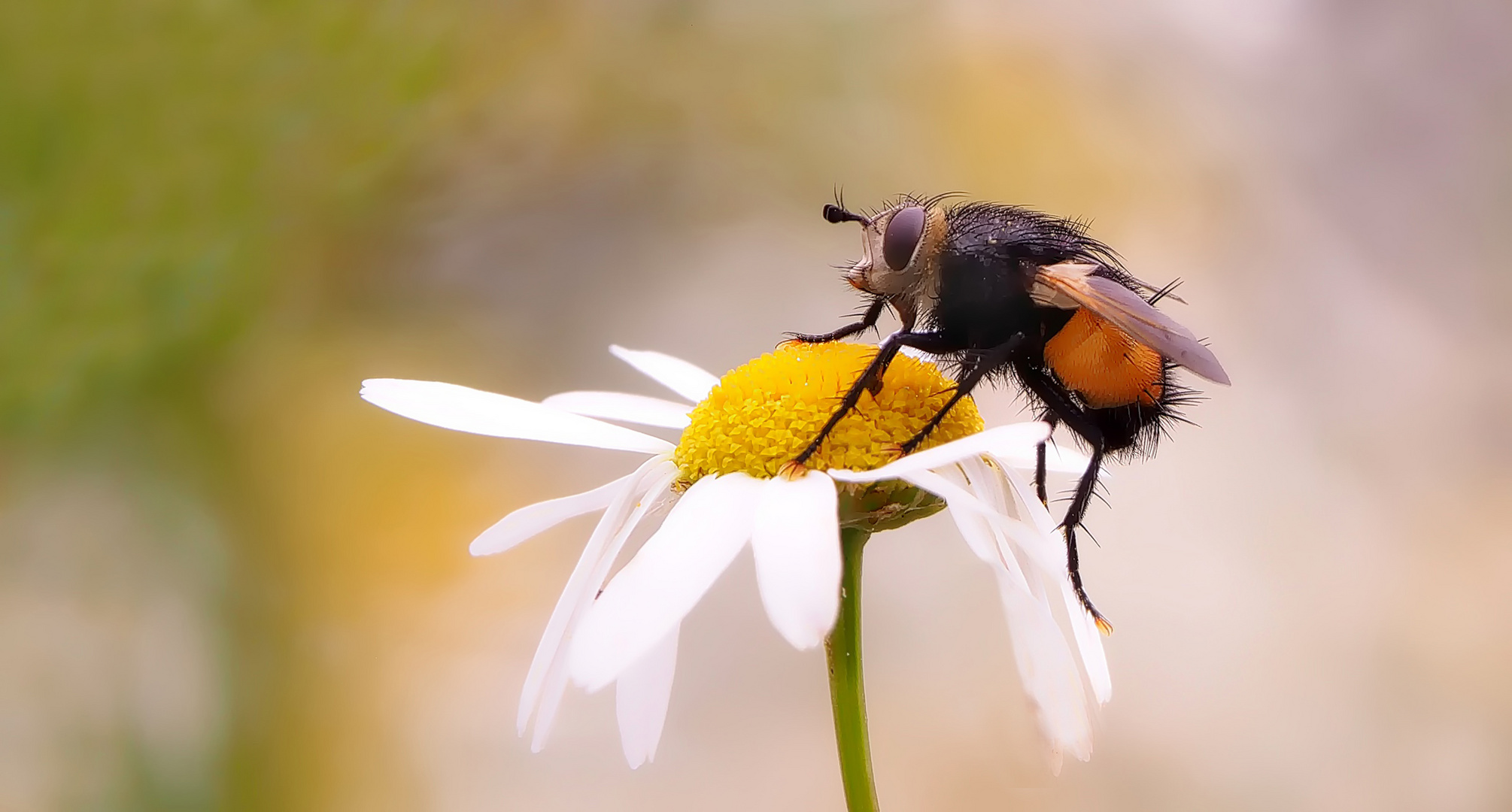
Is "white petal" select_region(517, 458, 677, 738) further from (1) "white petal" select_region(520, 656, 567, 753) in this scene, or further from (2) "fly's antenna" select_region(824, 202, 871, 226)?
(2) "fly's antenna" select_region(824, 202, 871, 226)

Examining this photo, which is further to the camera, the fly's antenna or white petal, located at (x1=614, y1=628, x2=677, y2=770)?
the fly's antenna

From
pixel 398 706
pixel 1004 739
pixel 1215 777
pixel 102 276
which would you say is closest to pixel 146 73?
pixel 102 276

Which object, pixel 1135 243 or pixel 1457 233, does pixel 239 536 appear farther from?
pixel 1457 233

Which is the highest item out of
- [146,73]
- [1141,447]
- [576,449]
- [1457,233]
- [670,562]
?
[146,73]

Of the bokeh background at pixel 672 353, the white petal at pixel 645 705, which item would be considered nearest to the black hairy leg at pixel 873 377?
the white petal at pixel 645 705

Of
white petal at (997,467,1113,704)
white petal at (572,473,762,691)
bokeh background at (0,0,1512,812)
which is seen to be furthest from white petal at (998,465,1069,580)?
bokeh background at (0,0,1512,812)

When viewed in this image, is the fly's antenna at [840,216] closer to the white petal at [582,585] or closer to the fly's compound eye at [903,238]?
the fly's compound eye at [903,238]
